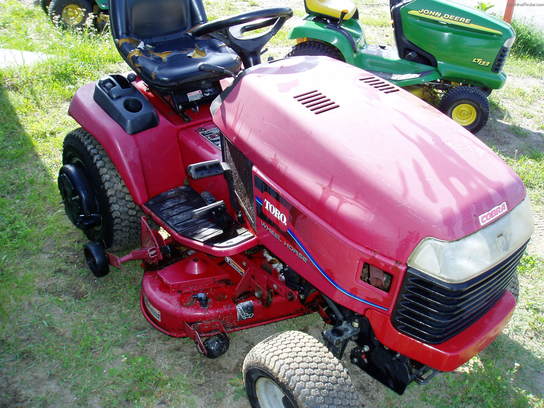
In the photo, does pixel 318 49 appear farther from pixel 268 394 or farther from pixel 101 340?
pixel 268 394

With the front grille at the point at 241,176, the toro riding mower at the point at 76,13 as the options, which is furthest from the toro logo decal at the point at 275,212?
the toro riding mower at the point at 76,13

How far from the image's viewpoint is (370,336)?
7.24ft

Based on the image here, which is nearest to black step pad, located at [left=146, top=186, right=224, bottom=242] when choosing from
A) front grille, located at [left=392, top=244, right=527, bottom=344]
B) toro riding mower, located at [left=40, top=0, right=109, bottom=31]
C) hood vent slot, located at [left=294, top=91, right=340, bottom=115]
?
hood vent slot, located at [left=294, top=91, right=340, bottom=115]

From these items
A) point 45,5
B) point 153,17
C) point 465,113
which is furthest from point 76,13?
point 465,113

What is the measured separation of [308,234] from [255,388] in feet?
2.39

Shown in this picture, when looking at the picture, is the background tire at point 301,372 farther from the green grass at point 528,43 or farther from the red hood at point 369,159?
the green grass at point 528,43

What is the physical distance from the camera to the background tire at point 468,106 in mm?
4934

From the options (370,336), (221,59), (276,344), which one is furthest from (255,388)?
(221,59)

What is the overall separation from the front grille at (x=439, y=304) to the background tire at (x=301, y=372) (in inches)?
12.3

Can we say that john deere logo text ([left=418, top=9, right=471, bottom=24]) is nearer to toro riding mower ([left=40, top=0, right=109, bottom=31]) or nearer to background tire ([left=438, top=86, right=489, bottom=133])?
background tire ([left=438, top=86, right=489, bottom=133])

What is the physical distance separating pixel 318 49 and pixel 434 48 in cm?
105

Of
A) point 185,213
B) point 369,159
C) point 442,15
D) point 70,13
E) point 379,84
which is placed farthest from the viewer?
point 70,13

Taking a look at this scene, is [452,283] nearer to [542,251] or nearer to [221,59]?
[221,59]

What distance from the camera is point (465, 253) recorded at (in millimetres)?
1794
